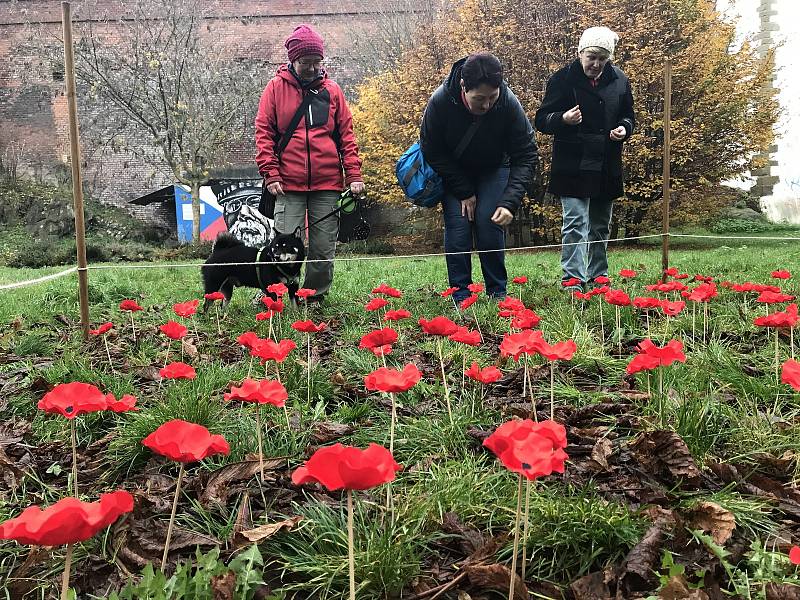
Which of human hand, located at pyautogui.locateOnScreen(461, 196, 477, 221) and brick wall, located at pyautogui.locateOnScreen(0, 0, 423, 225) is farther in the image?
brick wall, located at pyautogui.locateOnScreen(0, 0, 423, 225)

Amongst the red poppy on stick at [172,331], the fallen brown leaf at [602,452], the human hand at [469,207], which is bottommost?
the fallen brown leaf at [602,452]

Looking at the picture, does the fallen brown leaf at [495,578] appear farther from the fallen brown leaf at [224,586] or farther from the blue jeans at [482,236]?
the blue jeans at [482,236]

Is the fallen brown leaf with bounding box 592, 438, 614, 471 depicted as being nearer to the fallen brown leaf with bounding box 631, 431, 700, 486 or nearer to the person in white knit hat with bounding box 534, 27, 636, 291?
the fallen brown leaf with bounding box 631, 431, 700, 486

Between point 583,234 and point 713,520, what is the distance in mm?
3576

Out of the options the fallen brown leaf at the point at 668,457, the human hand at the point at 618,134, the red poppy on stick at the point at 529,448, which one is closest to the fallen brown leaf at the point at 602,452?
the fallen brown leaf at the point at 668,457

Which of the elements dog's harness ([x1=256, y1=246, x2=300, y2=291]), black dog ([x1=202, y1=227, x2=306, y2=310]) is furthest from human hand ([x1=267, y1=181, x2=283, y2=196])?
dog's harness ([x1=256, y1=246, x2=300, y2=291])

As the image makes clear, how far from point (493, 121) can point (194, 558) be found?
11.3 feet

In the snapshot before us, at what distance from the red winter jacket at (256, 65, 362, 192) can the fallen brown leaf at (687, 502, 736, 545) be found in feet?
11.8

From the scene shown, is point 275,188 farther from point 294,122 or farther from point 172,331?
point 172,331

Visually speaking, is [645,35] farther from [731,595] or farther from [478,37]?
[731,595]

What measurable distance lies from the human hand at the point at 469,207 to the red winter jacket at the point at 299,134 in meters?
0.82

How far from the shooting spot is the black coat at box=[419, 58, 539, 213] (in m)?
4.07

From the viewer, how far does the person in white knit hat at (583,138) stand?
4543 millimetres

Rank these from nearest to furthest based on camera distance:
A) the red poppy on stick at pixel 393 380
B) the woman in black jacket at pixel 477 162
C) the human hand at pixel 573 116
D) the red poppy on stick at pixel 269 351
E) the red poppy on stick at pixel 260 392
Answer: the red poppy on stick at pixel 393 380 < the red poppy on stick at pixel 260 392 < the red poppy on stick at pixel 269 351 < the woman in black jacket at pixel 477 162 < the human hand at pixel 573 116
